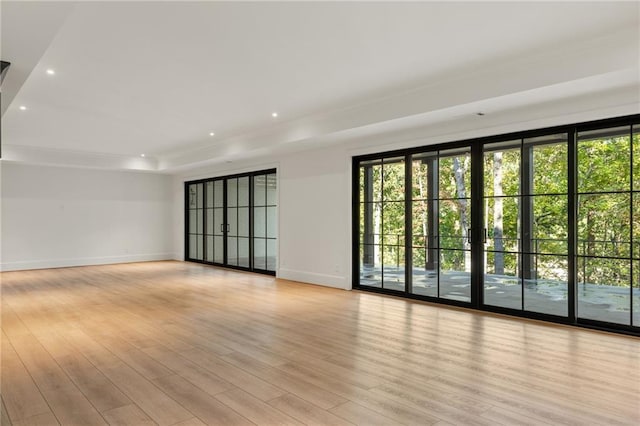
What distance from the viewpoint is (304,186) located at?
25.1 ft

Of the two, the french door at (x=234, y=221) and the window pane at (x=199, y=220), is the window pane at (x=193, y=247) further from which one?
the window pane at (x=199, y=220)

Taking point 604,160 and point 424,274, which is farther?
point 424,274

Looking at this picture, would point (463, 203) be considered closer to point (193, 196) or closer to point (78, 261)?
point (193, 196)

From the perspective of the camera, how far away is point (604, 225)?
14.5ft

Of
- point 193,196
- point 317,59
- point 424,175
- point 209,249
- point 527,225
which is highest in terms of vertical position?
point 317,59

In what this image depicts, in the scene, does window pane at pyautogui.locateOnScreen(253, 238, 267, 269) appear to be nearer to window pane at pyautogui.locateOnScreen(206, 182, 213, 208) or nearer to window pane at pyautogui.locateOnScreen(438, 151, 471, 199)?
window pane at pyautogui.locateOnScreen(206, 182, 213, 208)

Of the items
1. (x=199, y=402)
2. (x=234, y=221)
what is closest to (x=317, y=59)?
(x=199, y=402)

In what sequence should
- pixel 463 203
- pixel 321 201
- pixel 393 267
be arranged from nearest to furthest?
pixel 463 203 → pixel 393 267 → pixel 321 201

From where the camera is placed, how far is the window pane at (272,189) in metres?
8.53

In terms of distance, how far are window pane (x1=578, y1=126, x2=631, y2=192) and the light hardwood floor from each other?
1.58 metres

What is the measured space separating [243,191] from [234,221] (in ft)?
2.74

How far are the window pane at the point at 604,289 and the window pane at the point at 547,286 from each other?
6.6 inches

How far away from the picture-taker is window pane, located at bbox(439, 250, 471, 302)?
18.1ft

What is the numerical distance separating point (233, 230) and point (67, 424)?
24.7 feet
